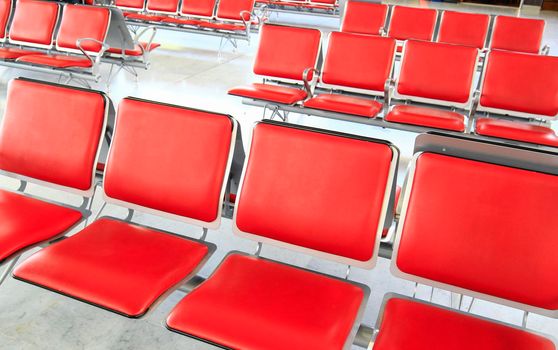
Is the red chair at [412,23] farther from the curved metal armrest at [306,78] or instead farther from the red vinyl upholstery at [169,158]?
the red vinyl upholstery at [169,158]

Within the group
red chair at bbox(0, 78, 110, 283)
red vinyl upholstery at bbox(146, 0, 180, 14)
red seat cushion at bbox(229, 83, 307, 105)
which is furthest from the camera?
red vinyl upholstery at bbox(146, 0, 180, 14)

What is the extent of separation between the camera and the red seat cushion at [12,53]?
4.57 metres

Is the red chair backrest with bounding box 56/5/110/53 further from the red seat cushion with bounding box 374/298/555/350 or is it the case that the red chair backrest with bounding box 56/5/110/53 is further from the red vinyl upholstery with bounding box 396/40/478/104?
the red seat cushion with bounding box 374/298/555/350

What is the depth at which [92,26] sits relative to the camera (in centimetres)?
465

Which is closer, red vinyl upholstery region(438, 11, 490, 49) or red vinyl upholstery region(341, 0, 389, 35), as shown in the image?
red vinyl upholstery region(438, 11, 490, 49)

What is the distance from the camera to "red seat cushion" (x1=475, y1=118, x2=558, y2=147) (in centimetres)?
315

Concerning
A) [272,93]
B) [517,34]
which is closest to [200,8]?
[272,93]

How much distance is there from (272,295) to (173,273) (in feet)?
1.09

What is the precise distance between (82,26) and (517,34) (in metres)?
4.32

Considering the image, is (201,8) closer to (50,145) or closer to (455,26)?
(455,26)

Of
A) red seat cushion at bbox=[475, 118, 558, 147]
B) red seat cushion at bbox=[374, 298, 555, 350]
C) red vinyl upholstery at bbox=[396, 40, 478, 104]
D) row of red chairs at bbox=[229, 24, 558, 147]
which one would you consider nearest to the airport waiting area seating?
row of red chairs at bbox=[229, 24, 558, 147]

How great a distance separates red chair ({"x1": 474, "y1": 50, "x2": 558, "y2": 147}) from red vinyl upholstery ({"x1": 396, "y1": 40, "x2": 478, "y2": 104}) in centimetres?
13

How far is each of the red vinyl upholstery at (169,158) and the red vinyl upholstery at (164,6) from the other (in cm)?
589

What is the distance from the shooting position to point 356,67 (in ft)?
12.5
